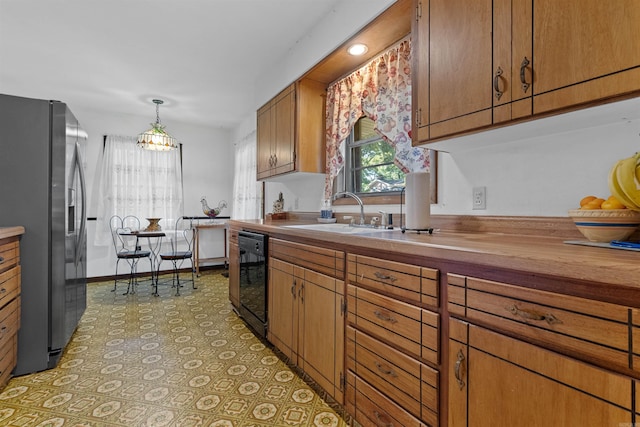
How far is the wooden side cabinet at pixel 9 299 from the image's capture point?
180 cm

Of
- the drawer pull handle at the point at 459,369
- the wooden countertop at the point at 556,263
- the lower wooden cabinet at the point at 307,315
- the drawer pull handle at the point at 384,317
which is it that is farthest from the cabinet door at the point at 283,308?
the drawer pull handle at the point at 459,369

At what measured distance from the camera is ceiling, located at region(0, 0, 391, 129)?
2.35 m

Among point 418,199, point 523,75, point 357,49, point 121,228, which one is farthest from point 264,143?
point 121,228

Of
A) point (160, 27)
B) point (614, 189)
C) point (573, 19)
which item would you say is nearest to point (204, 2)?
point (160, 27)

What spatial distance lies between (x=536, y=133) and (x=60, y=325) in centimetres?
305

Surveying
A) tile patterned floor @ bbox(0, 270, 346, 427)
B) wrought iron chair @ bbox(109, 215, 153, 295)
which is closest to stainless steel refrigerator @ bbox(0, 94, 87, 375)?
tile patterned floor @ bbox(0, 270, 346, 427)

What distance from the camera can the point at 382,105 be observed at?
2240mm

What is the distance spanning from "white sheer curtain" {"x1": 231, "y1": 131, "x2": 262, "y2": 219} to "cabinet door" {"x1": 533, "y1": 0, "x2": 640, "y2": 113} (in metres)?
3.89

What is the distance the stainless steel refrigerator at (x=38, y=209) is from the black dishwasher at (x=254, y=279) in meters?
1.27

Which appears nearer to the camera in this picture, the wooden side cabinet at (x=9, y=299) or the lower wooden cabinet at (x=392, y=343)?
the lower wooden cabinet at (x=392, y=343)

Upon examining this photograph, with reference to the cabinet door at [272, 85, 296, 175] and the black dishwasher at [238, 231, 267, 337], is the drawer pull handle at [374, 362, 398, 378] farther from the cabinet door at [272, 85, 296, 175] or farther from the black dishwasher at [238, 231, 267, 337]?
the cabinet door at [272, 85, 296, 175]

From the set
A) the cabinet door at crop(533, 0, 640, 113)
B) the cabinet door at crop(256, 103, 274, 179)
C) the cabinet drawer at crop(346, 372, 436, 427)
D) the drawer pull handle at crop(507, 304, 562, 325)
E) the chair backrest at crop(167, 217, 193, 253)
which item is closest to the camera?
the drawer pull handle at crop(507, 304, 562, 325)

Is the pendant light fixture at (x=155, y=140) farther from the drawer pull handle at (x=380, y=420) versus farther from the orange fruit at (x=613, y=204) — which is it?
the orange fruit at (x=613, y=204)

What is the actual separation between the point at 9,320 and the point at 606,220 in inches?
117
